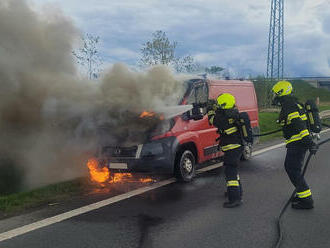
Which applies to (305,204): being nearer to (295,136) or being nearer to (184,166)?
(295,136)

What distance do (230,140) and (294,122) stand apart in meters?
0.99

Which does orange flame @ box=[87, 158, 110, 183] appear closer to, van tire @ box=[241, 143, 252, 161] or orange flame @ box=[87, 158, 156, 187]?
orange flame @ box=[87, 158, 156, 187]

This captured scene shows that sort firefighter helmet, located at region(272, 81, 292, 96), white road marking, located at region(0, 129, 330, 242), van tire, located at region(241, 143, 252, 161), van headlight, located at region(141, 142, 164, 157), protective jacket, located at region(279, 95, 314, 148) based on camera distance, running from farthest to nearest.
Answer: van tire, located at region(241, 143, 252, 161) < van headlight, located at region(141, 142, 164, 157) < firefighter helmet, located at region(272, 81, 292, 96) < protective jacket, located at region(279, 95, 314, 148) < white road marking, located at region(0, 129, 330, 242)

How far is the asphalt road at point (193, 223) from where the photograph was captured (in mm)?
3943

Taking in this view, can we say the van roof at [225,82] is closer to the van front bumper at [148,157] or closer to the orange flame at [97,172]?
the van front bumper at [148,157]

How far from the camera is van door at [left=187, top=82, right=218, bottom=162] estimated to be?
273 inches

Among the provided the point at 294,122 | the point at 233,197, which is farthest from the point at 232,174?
the point at 294,122

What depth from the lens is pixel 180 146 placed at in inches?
261

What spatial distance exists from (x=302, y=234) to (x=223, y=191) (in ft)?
7.16

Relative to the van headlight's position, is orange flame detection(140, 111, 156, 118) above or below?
above

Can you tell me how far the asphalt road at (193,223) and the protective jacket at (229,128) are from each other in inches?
37.5

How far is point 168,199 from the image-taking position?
5707 millimetres

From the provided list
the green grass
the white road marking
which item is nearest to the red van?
the white road marking

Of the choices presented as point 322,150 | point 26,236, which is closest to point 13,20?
point 26,236
